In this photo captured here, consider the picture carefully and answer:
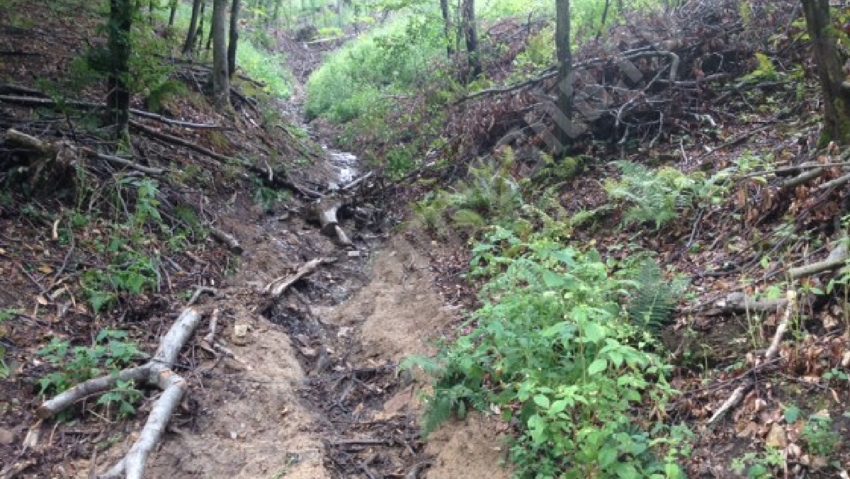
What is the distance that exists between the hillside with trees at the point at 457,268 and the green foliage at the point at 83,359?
3 cm

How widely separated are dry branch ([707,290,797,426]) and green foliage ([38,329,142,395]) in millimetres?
4468

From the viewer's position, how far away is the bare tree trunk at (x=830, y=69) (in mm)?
5332

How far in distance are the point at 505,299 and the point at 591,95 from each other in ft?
18.4

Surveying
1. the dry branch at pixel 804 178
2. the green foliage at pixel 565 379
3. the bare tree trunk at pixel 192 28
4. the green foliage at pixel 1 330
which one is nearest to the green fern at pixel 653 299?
the green foliage at pixel 565 379

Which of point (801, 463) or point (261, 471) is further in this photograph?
point (261, 471)

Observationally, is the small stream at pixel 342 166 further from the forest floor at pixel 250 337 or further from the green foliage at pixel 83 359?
the green foliage at pixel 83 359

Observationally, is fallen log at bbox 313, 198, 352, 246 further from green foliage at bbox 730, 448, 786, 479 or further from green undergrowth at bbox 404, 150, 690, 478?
green foliage at bbox 730, 448, 786, 479

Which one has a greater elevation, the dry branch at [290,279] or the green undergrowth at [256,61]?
the green undergrowth at [256,61]

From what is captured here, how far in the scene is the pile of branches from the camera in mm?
8586

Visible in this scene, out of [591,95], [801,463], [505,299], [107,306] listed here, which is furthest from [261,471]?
[591,95]

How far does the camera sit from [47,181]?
22.5 feet

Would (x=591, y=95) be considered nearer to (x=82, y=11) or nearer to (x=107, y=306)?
(x=107, y=306)

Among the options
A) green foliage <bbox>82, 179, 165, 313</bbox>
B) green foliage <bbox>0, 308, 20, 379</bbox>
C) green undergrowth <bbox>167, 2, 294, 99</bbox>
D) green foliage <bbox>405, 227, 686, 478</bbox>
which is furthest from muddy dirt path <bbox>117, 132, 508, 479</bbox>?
green undergrowth <bbox>167, 2, 294, 99</bbox>

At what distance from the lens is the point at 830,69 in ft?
17.7
